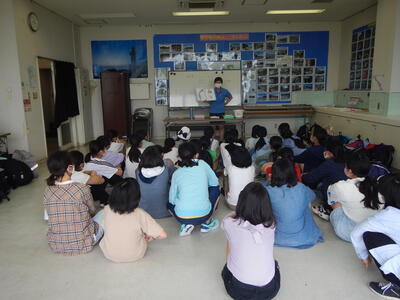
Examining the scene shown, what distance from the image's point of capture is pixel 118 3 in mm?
5691

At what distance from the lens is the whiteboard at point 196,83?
7.60 meters

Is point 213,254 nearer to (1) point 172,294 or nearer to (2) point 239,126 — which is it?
(1) point 172,294

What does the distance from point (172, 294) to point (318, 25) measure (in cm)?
724

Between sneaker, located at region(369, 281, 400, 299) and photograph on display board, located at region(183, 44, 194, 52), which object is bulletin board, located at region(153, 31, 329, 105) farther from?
sneaker, located at region(369, 281, 400, 299)

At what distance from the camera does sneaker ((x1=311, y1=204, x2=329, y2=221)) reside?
10.0ft

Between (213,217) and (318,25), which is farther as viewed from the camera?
(318,25)

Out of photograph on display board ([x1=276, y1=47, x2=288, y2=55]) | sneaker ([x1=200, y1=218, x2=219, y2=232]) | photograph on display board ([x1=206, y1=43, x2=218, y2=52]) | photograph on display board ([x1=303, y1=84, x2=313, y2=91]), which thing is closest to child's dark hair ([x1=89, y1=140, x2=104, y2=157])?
sneaker ([x1=200, y1=218, x2=219, y2=232])

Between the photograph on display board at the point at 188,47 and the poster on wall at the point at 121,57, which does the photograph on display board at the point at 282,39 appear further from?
the poster on wall at the point at 121,57

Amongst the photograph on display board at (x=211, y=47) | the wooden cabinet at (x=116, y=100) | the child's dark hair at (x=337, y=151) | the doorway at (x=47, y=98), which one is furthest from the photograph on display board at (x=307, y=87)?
the doorway at (x=47, y=98)

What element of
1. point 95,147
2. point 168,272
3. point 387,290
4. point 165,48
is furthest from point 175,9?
point 387,290

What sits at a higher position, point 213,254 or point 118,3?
point 118,3

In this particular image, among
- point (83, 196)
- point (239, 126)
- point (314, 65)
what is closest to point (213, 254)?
point (83, 196)

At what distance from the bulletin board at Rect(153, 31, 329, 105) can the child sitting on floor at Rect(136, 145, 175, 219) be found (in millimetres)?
5011

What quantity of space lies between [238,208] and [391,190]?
836mm
